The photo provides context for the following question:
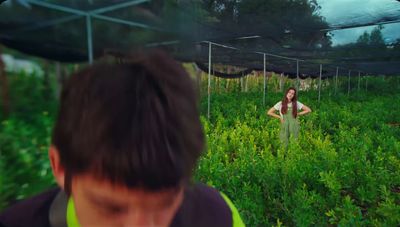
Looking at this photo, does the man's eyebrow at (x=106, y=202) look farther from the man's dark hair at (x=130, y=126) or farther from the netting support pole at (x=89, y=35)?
the netting support pole at (x=89, y=35)

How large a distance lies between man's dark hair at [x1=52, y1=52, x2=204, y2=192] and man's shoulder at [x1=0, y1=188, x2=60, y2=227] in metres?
0.13

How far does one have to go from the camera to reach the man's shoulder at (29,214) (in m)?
0.63

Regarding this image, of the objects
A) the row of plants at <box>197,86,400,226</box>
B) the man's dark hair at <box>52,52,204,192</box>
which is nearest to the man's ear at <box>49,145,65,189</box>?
the man's dark hair at <box>52,52,204,192</box>

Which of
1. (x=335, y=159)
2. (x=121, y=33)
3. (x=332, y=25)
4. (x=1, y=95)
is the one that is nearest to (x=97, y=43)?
(x=121, y=33)

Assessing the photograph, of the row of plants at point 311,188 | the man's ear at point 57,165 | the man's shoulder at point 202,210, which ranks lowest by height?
the row of plants at point 311,188

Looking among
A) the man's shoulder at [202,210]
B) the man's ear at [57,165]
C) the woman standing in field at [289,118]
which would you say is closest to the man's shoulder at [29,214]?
the man's ear at [57,165]

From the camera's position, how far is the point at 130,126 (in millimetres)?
502

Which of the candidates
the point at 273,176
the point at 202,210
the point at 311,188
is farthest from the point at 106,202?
the point at 311,188

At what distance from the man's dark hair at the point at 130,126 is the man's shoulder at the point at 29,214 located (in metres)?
0.13

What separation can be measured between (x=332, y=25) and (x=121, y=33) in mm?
6878

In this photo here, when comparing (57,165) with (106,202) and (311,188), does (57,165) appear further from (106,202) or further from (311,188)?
(311,188)

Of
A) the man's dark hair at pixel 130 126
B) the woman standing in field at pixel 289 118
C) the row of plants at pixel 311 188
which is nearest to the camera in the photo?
the man's dark hair at pixel 130 126

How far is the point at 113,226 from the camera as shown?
53 centimetres

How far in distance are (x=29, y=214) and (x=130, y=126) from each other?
27 centimetres
